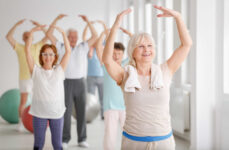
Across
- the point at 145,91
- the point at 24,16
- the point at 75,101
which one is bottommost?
the point at 75,101

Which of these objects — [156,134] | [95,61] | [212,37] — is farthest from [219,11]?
[95,61]

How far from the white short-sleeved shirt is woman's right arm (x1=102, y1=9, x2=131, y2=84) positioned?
2.13 m

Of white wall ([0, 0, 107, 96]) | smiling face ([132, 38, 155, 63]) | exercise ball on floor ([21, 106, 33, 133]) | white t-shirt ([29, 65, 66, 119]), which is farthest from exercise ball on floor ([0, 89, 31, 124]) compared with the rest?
smiling face ([132, 38, 155, 63])

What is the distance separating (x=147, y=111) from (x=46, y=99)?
1.54 metres

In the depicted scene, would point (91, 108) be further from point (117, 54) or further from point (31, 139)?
point (117, 54)

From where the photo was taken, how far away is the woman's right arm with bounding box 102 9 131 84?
173cm

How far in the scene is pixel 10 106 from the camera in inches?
216

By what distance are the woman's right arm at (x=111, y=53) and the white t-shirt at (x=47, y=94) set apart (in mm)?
1334

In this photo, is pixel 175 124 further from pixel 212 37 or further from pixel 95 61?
pixel 95 61

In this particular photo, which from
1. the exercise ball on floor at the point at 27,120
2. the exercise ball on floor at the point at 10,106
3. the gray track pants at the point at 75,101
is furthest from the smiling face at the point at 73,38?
the exercise ball on floor at the point at 10,106

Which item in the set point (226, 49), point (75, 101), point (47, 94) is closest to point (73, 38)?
point (75, 101)

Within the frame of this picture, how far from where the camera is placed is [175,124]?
14.5ft

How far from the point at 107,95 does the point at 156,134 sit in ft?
5.22

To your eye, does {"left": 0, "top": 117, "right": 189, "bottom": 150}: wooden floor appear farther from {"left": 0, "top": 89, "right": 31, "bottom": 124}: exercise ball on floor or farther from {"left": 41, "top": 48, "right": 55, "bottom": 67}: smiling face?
{"left": 41, "top": 48, "right": 55, "bottom": 67}: smiling face
